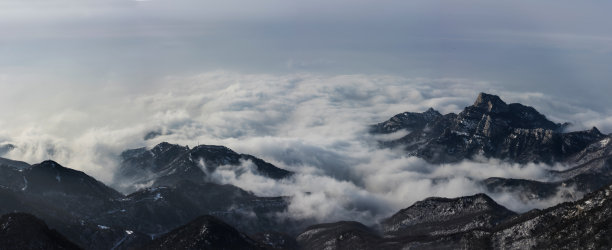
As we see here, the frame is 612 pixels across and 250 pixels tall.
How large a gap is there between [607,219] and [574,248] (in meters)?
16.7

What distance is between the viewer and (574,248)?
198 metres

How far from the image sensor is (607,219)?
19912cm

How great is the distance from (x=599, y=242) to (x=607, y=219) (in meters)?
12.5

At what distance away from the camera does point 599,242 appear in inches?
7539

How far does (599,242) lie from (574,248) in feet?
30.8
